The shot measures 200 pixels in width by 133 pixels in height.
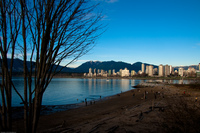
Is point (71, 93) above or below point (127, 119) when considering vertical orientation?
below

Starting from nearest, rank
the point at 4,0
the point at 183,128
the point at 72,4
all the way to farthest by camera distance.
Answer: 1. the point at 4,0
2. the point at 72,4
3. the point at 183,128

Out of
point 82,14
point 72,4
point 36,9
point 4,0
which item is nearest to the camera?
point 4,0

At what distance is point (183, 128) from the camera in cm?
487

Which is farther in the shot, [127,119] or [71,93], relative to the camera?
[71,93]

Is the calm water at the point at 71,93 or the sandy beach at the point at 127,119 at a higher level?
the sandy beach at the point at 127,119

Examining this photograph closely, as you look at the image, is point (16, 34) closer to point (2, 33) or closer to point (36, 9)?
point (2, 33)

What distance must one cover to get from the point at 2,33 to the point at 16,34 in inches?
9.3

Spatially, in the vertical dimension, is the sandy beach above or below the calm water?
above

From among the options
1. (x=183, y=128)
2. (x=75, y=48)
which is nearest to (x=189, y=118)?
(x=183, y=128)

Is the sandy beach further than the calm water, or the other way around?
the calm water

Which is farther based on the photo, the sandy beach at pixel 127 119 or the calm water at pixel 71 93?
the calm water at pixel 71 93

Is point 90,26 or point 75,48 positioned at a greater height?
point 90,26

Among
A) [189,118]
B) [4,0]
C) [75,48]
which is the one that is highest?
[4,0]

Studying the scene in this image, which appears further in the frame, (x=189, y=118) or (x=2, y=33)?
(x=189, y=118)
